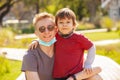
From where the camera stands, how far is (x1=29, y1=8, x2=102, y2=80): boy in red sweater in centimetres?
433

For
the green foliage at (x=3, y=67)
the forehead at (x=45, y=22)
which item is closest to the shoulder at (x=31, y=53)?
the forehead at (x=45, y=22)

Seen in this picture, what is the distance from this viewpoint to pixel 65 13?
4305 mm

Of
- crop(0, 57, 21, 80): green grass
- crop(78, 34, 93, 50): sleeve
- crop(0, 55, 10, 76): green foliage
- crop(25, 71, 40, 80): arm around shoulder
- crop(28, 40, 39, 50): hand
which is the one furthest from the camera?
crop(0, 55, 10, 76): green foliage

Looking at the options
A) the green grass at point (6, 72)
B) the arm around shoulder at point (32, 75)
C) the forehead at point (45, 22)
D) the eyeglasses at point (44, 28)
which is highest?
the forehead at point (45, 22)

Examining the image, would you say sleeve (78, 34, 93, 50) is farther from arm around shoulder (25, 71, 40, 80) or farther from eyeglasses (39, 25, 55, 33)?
arm around shoulder (25, 71, 40, 80)

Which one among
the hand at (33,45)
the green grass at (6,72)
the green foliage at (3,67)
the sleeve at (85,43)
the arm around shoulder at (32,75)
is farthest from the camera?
the green foliage at (3,67)

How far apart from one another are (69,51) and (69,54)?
0.03m

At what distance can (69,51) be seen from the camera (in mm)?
4430

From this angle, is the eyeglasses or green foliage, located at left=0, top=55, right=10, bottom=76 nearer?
the eyeglasses

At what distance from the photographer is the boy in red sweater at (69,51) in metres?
4.33

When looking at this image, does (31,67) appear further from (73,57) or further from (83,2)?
(83,2)

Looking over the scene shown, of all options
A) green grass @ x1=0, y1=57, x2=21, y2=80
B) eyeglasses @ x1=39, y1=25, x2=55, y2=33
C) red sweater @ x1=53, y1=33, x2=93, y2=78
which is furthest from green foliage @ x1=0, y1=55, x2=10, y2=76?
eyeglasses @ x1=39, y1=25, x2=55, y2=33

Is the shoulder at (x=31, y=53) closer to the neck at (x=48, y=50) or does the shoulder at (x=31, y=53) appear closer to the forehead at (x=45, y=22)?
the neck at (x=48, y=50)

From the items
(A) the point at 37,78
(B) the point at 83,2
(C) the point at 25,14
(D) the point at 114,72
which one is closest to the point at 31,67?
(A) the point at 37,78
